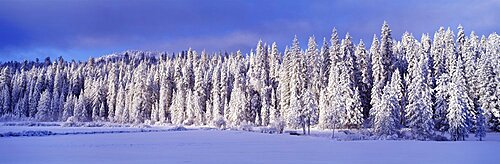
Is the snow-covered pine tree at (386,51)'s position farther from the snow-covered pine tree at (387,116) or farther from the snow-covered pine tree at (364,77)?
the snow-covered pine tree at (387,116)

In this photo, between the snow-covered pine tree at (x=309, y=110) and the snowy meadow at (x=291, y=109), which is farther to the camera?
the snow-covered pine tree at (x=309, y=110)

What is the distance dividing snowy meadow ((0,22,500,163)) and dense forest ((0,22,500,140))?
0.62 ft

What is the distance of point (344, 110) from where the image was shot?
5388 centimetres

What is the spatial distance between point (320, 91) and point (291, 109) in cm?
781

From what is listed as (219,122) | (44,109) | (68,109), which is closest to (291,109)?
(219,122)

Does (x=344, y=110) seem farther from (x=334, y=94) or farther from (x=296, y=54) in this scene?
(x=296, y=54)

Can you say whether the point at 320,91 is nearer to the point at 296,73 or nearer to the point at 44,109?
the point at 296,73

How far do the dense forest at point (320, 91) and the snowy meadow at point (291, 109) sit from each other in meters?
0.19

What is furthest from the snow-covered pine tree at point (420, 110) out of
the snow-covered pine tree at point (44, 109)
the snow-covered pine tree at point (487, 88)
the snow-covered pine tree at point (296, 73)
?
the snow-covered pine tree at point (44, 109)

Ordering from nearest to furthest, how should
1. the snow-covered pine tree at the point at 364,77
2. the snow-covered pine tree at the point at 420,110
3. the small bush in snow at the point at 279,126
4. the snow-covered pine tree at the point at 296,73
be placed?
the snow-covered pine tree at the point at 420,110 → the small bush in snow at the point at 279,126 → the snow-covered pine tree at the point at 364,77 → the snow-covered pine tree at the point at 296,73

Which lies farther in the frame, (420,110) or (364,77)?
(364,77)

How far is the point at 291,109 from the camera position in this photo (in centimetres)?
5747

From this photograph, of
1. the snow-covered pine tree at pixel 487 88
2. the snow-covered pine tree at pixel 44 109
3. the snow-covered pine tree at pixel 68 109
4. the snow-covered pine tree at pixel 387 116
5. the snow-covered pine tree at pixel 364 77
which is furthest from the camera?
the snow-covered pine tree at pixel 44 109

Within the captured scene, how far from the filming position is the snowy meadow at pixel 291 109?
80.0 ft
